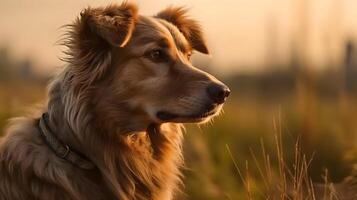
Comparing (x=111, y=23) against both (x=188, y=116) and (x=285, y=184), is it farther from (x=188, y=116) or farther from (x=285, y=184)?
(x=285, y=184)

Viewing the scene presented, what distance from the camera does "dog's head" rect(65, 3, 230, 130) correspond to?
4301 mm

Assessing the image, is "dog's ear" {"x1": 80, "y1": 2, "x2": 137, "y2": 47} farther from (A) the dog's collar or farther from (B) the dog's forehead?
(A) the dog's collar

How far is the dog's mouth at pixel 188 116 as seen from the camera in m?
4.34

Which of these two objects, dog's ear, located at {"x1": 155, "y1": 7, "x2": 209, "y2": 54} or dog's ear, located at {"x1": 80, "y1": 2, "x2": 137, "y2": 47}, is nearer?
dog's ear, located at {"x1": 80, "y1": 2, "x2": 137, "y2": 47}

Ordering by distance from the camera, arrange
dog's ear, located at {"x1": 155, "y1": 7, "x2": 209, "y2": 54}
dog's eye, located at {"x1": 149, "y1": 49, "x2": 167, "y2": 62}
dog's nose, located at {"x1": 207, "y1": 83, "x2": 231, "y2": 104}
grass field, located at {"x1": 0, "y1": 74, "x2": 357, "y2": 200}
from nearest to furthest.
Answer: dog's nose, located at {"x1": 207, "y1": 83, "x2": 231, "y2": 104}
dog's eye, located at {"x1": 149, "y1": 49, "x2": 167, "y2": 62}
dog's ear, located at {"x1": 155, "y1": 7, "x2": 209, "y2": 54}
grass field, located at {"x1": 0, "y1": 74, "x2": 357, "y2": 200}

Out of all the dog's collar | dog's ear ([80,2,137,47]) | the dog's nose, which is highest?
dog's ear ([80,2,137,47])

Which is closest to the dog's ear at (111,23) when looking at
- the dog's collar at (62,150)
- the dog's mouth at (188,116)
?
the dog's mouth at (188,116)

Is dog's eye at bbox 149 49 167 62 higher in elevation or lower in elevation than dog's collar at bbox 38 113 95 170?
higher

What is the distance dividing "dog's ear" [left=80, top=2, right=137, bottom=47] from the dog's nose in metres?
0.57

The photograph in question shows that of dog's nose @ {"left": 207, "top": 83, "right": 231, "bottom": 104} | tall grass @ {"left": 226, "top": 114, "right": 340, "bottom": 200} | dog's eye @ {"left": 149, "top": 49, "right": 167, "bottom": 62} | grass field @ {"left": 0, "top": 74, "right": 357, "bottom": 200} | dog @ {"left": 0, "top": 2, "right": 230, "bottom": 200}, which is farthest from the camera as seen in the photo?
grass field @ {"left": 0, "top": 74, "right": 357, "bottom": 200}

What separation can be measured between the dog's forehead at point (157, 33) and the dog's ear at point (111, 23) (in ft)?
0.33

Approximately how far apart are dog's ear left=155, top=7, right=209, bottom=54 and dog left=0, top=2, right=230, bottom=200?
0.52 metres

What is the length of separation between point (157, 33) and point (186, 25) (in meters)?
0.69

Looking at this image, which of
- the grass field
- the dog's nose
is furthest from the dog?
the grass field
